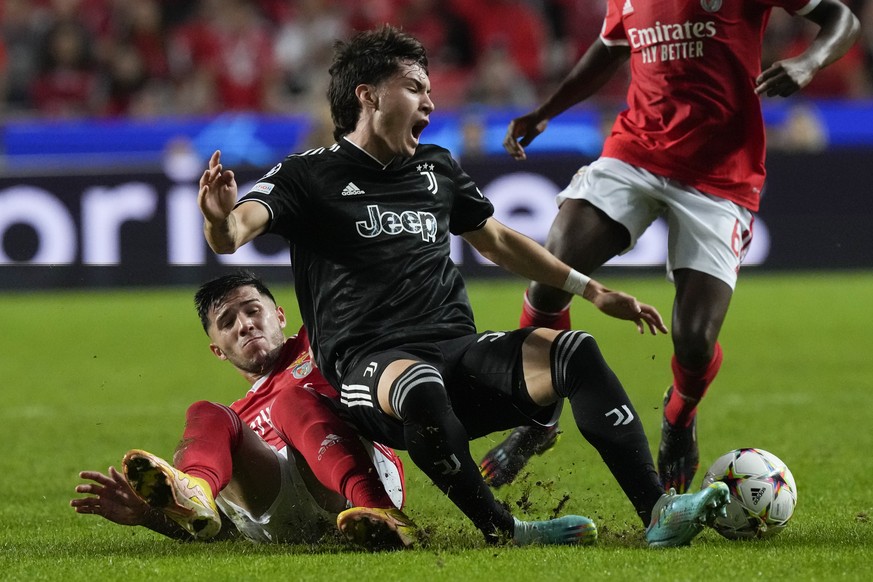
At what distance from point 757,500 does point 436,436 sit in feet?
3.54

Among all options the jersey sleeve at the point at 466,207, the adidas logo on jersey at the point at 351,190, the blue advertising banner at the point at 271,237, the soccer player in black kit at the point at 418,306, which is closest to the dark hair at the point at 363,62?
the soccer player in black kit at the point at 418,306

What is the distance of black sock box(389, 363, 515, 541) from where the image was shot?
380cm

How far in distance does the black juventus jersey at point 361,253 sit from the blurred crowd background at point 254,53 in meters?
10.6

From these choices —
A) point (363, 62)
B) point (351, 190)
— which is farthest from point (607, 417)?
point (363, 62)

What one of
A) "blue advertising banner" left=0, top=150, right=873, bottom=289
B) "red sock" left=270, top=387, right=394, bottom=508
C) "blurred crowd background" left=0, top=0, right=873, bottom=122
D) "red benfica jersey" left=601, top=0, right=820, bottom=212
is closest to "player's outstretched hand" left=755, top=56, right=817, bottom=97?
"red benfica jersey" left=601, top=0, right=820, bottom=212

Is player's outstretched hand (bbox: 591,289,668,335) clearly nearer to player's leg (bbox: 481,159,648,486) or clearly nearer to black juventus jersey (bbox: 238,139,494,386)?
black juventus jersey (bbox: 238,139,494,386)

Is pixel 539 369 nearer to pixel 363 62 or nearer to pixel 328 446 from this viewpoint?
pixel 328 446

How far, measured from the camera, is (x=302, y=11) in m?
16.0

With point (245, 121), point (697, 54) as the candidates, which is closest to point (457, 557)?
point (697, 54)

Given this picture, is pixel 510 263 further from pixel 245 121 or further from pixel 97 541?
pixel 245 121

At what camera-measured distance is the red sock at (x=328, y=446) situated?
4.04 meters

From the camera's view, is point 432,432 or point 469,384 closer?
point 432,432

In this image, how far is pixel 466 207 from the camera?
449 centimetres

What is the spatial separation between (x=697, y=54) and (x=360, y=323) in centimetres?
196
